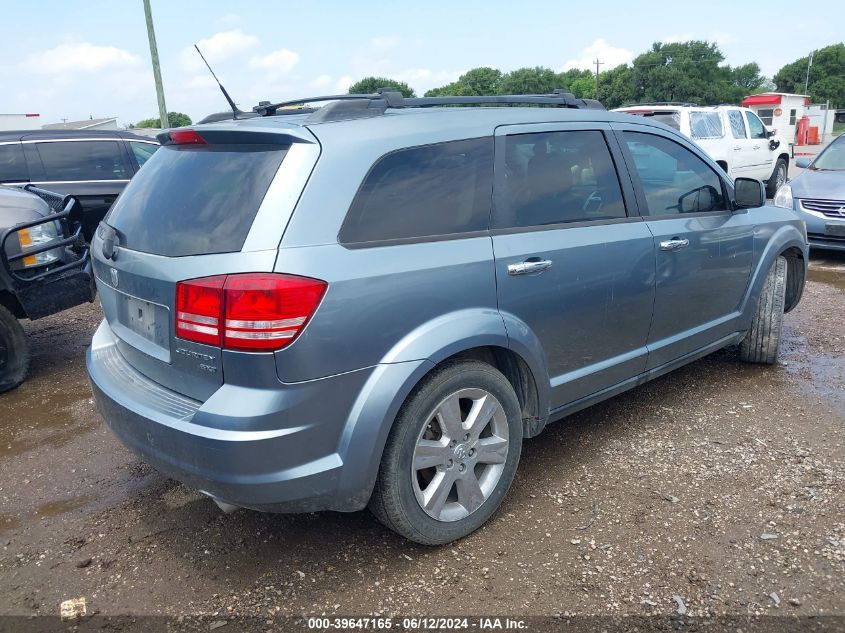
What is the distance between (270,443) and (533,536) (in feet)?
4.18

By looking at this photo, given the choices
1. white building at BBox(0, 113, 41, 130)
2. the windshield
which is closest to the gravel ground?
the windshield

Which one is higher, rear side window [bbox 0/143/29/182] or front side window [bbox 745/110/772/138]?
rear side window [bbox 0/143/29/182]

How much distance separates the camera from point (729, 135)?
12477 millimetres

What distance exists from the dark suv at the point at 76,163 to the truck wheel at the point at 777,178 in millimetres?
12050

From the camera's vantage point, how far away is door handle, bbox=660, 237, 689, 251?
3553mm

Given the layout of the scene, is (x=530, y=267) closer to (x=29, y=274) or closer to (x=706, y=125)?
(x=29, y=274)

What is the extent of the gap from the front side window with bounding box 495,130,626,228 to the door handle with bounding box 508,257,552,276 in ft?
0.57

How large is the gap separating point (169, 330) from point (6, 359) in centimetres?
301

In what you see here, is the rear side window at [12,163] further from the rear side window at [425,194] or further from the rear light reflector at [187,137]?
the rear side window at [425,194]

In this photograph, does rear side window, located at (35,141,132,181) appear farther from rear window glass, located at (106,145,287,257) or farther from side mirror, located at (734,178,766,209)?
side mirror, located at (734,178,766,209)

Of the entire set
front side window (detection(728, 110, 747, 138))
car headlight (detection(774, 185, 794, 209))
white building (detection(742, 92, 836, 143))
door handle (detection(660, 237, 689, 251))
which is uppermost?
door handle (detection(660, 237, 689, 251))

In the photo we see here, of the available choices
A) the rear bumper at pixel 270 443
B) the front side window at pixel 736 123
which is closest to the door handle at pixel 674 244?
the rear bumper at pixel 270 443

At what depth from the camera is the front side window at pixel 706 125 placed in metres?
11.7

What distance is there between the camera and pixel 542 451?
145 inches
